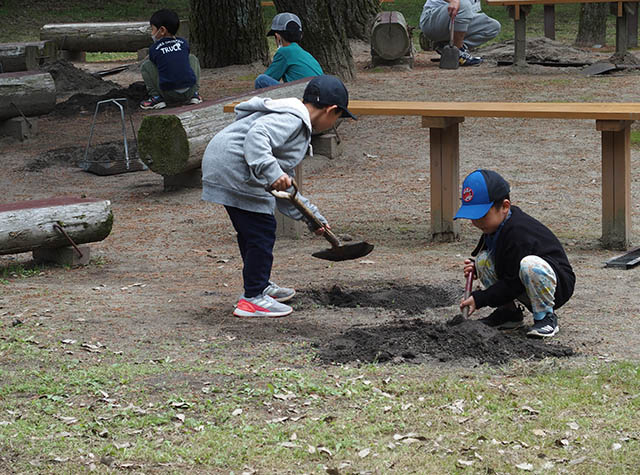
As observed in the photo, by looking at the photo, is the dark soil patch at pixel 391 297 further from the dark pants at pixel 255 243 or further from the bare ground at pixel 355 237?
the dark pants at pixel 255 243

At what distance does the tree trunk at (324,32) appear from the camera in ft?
44.8

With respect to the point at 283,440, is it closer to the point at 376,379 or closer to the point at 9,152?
the point at 376,379

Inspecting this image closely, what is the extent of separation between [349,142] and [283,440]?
25.7 feet

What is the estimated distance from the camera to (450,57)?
1592cm

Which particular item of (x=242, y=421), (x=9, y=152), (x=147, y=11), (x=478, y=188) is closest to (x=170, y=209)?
(x=9, y=152)

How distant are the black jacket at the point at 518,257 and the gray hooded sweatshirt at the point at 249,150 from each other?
1.25 metres

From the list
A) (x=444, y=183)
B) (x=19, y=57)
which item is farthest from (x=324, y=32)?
(x=444, y=183)

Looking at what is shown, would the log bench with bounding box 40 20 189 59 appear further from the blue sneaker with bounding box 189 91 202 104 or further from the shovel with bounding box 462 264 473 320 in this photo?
the shovel with bounding box 462 264 473 320

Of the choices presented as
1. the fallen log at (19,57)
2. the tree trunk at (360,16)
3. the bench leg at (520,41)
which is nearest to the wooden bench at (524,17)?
the bench leg at (520,41)

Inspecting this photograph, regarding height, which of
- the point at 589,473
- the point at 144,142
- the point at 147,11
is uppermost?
the point at 147,11

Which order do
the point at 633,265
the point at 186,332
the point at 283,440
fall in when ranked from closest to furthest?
the point at 283,440, the point at 186,332, the point at 633,265

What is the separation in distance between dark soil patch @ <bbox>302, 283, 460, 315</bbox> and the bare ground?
19 millimetres

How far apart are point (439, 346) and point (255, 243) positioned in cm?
129

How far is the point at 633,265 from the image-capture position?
6.34m
